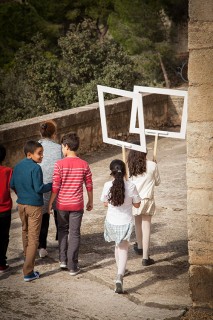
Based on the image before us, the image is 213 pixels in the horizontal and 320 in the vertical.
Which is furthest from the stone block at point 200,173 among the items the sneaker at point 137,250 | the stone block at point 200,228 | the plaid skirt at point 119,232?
the sneaker at point 137,250

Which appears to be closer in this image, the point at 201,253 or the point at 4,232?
the point at 201,253

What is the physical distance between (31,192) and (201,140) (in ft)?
6.57

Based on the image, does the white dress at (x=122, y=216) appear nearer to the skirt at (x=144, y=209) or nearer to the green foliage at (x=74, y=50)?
the skirt at (x=144, y=209)

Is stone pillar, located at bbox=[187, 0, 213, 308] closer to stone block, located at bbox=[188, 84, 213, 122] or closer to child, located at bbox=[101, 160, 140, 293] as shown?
stone block, located at bbox=[188, 84, 213, 122]

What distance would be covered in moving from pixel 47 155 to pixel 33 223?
968mm

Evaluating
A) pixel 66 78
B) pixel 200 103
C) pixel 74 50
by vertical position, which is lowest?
pixel 200 103

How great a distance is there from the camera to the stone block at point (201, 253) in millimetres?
6695

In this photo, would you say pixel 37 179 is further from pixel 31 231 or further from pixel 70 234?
pixel 70 234

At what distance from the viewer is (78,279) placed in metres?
7.66

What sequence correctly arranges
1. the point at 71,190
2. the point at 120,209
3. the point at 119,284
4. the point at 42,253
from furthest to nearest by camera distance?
the point at 42,253 → the point at 71,190 → the point at 120,209 → the point at 119,284

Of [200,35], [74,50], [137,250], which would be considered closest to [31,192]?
[137,250]

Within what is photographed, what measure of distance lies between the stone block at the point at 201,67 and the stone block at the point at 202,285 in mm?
1735

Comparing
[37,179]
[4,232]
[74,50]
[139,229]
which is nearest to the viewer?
[37,179]

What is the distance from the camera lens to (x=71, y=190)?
25.0 feet
